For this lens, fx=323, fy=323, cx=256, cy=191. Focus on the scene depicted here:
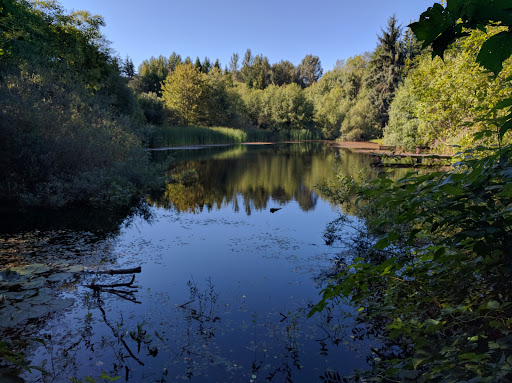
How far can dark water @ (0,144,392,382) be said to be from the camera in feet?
14.6

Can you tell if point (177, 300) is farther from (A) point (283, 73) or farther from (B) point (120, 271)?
(A) point (283, 73)

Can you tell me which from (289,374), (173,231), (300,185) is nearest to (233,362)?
(289,374)

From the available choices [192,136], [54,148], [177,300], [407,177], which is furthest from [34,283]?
[192,136]

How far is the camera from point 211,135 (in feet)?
167

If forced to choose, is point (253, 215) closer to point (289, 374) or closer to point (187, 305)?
point (187, 305)

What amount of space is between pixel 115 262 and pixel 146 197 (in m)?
8.00

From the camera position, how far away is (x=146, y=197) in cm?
1550

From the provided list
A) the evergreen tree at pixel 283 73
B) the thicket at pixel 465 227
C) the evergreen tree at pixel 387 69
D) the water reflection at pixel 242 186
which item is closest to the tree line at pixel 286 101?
the evergreen tree at pixel 387 69

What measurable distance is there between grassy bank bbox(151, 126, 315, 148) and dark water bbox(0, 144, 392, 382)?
25042 millimetres

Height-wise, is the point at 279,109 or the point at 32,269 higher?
the point at 279,109

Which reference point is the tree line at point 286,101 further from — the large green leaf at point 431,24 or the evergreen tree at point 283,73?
the large green leaf at point 431,24

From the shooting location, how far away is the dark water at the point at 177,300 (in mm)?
4453

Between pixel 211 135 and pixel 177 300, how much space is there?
46378 mm

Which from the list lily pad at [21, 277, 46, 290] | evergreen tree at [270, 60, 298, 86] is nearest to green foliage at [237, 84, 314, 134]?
→ evergreen tree at [270, 60, 298, 86]
